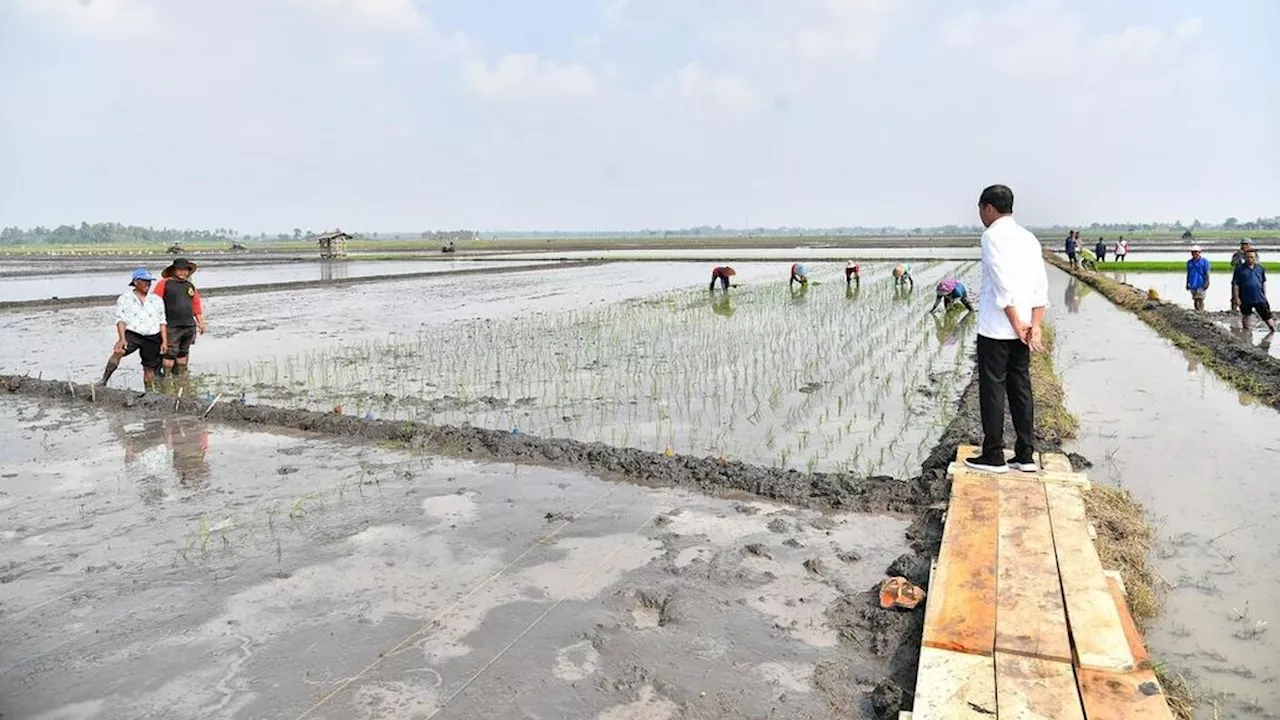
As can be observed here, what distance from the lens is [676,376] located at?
28.4 feet

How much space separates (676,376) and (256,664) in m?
6.05

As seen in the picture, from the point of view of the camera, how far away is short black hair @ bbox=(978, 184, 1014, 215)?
393cm

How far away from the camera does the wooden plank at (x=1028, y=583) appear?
2518 millimetres

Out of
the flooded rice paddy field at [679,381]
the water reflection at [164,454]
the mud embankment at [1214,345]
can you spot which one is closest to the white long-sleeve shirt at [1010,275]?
the flooded rice paddy field at [679,381]

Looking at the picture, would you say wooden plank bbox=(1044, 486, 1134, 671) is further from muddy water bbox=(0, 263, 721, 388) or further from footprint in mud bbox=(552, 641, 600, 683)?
muddy water bbox=(0, 263, 721, 388)

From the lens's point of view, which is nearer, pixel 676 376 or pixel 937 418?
pixel 937 418

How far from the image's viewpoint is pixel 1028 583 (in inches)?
115

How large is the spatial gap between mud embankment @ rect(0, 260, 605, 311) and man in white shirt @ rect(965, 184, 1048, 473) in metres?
19.6

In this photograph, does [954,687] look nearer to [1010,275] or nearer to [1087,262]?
[1010,275]

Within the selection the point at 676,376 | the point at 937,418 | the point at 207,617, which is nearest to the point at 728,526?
the point at 207,617

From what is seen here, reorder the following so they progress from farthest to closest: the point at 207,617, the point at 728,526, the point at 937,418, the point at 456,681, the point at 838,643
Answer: the point at 937,418 < the point at 728,526 < the point at 207,617 < the point at 838,643 < the point at 456,681

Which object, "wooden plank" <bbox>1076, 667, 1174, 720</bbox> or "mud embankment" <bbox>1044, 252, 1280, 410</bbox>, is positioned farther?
"mud embankment" <bbox>1044, 252, 1280, 410</bbox>

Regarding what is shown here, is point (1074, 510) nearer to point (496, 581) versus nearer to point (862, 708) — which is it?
point (862, 708)

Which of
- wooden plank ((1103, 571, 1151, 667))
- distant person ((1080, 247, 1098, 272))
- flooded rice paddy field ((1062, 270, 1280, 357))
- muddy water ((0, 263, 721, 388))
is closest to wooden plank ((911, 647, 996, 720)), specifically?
wooden plank ((1103, 571, 1151, 667))
